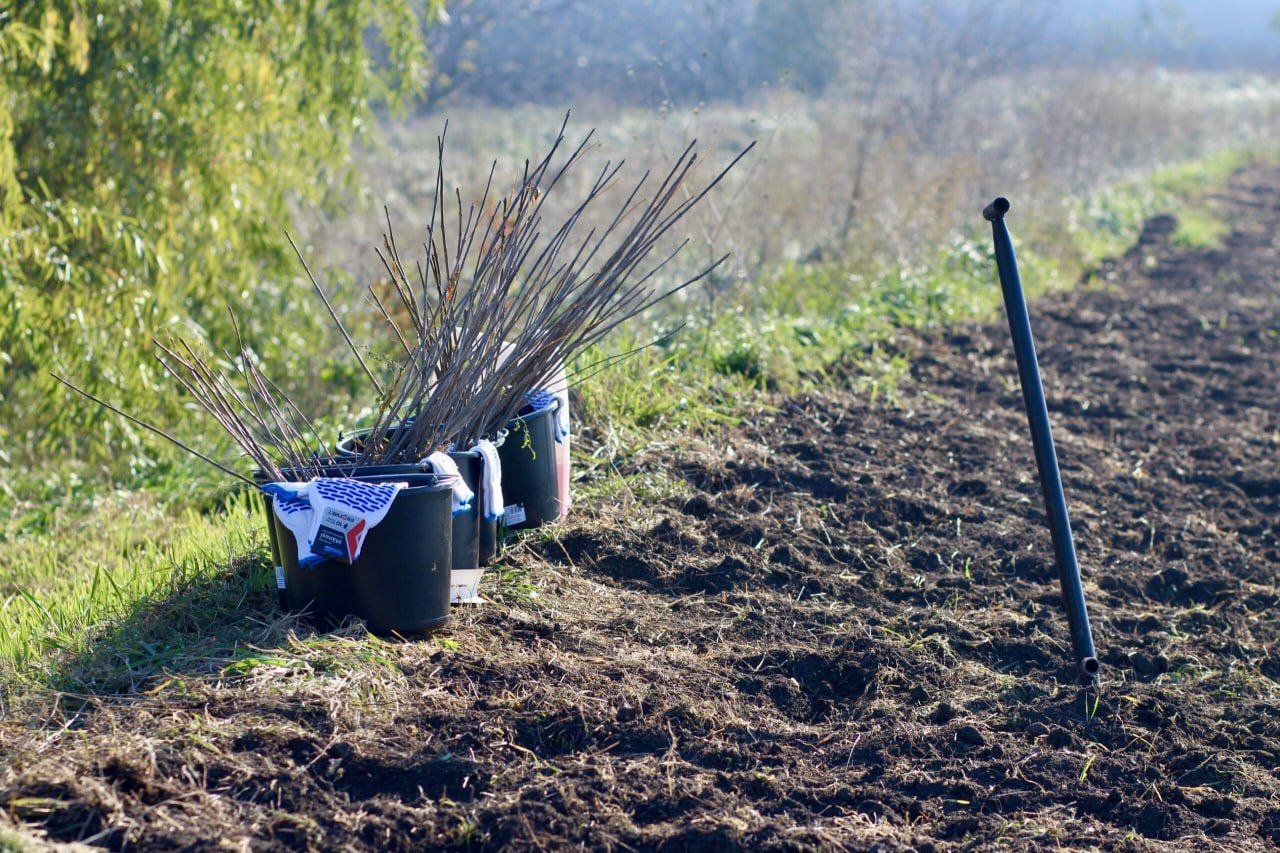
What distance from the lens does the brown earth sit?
9.50ft

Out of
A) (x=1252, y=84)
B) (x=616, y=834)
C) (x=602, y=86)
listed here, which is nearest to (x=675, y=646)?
(x=616, y=834)

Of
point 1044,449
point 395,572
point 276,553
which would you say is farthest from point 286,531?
point 1044,449

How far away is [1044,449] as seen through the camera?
380cm

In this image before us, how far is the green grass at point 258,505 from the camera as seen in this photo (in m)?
Result: 3.62

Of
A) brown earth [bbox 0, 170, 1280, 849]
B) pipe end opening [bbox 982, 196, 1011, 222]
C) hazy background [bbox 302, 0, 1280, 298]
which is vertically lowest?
brown earth [bbox 0, 170, 1280, 849]

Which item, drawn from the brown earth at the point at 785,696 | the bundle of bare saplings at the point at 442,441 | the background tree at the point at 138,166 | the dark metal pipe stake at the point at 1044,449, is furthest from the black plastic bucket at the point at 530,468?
the background tree at the point at 138,166

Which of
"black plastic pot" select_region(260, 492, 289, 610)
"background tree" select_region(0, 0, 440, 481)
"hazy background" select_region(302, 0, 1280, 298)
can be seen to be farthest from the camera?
"hazy background" select_region(302, 0, 1280, 298)

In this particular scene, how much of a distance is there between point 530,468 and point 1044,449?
179 cm

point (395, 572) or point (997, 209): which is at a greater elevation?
point (997, 209)

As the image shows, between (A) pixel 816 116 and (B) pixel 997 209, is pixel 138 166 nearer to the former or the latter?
(B) pixel 997 209

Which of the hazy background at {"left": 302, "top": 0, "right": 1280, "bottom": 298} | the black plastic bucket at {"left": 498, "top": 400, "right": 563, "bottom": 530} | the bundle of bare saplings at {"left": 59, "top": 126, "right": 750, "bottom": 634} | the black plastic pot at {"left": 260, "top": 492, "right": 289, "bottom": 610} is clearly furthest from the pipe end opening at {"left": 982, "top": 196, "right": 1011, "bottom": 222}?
the hazy background at {"left": 302, "top": 0, "right": 1280, "bottom": 298}

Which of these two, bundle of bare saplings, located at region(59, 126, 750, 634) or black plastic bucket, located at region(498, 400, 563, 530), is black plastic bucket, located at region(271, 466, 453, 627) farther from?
black plastic bucket, located at region(498, 400, 563, 530)

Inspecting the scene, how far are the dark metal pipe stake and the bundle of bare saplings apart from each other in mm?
886

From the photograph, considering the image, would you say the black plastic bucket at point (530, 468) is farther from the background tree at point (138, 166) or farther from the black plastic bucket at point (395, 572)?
the background tree at point (138, 166)
